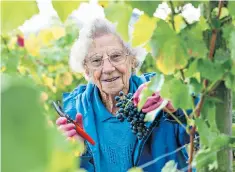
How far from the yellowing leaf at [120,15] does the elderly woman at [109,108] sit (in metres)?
1.42

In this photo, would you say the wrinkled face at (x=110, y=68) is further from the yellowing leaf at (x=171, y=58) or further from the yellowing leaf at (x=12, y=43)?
the yellowing leaf at (x=171, y=58)

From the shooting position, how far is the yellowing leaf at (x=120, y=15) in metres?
0.89

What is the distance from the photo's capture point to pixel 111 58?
2.54m

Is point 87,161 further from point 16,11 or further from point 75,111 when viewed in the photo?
point 16,11

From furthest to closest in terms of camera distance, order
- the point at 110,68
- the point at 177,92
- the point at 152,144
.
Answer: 1. the point at 110,68
2. the point at 152,144
3. the point at 177,92

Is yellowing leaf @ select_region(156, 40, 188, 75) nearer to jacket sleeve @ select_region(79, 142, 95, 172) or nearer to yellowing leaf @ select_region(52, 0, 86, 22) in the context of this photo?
yellowing leaf @ select_region(52, 0, 86, 22)

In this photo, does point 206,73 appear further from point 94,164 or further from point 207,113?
point 94,164

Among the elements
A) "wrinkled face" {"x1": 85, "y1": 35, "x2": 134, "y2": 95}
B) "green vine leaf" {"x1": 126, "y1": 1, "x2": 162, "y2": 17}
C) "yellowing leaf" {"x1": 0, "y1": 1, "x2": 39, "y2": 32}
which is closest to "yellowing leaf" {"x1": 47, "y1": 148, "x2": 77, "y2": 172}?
"yellowing leaf" {"x1": 0, "y1": 1, "x2": 39, "y2": 32}

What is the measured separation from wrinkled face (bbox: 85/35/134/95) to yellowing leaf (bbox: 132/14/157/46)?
153 centimetres

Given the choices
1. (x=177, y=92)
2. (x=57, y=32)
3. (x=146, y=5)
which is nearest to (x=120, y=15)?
(x=146, y=5)

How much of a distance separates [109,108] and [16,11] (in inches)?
77.0

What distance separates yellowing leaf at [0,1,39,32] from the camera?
71 cm

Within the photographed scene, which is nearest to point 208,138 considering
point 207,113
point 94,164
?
point 207,113

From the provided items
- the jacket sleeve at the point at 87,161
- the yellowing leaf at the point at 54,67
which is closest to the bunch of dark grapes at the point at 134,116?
the jacket sleeve at the point at 87,161
